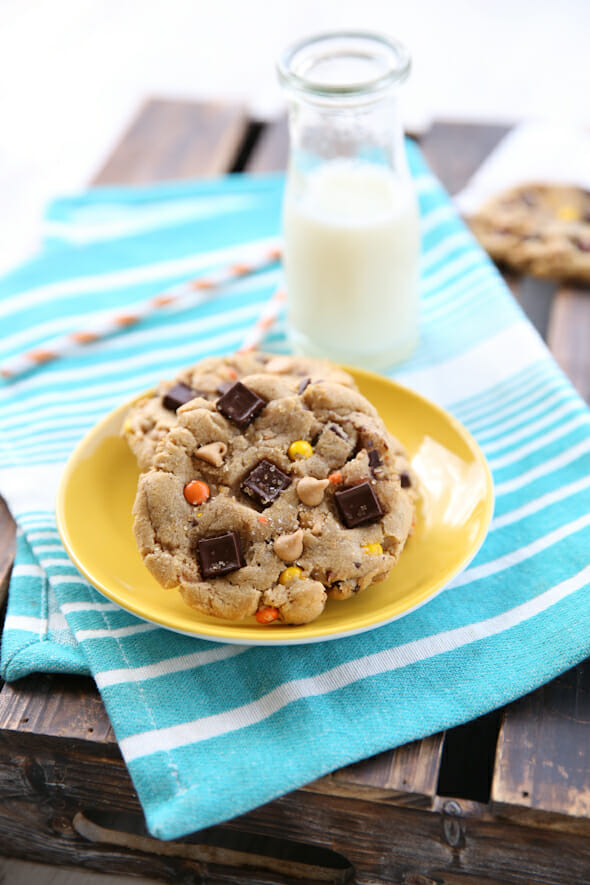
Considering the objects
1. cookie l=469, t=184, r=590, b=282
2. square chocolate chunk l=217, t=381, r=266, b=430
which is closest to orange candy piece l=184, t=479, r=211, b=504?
square chocolate chunk l=217, t=381, r=266, b=430

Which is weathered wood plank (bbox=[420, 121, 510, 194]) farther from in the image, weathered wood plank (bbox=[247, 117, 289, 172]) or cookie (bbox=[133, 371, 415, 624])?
cookie (bbox=[133, 371, 415, 624])

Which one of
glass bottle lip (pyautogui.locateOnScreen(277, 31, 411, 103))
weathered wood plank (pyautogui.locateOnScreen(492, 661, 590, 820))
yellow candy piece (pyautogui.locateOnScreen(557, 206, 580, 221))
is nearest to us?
weathered wood plank (pyautogui.locateOnScreen(492, 661, 590, 820))

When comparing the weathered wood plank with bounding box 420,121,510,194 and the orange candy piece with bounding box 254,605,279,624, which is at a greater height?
the weathered wood plank with bounding box 420,121,510,194

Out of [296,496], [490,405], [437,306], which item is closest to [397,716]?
[296,496]

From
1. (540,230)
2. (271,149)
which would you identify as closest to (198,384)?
(540,230)

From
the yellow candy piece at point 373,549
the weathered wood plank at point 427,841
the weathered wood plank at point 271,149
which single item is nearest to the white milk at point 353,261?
the yellow candy piece at point 373,549

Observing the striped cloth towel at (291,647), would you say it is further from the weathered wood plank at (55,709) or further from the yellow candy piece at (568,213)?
the yellow candy piece at (568,213)

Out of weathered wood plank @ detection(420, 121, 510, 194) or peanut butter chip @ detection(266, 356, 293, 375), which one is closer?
peanut butter chip @ detection(266, 356, 293, 375)
